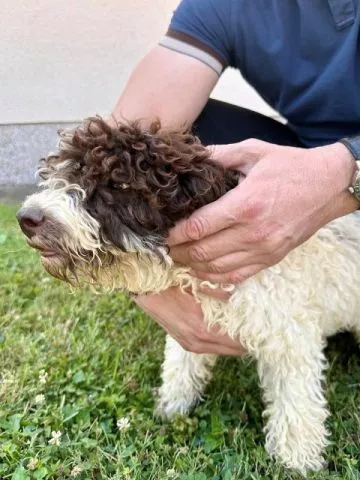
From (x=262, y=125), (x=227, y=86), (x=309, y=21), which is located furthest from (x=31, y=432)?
(x=227, y=86)

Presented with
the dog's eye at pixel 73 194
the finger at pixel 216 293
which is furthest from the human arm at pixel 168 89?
the dog's eye at pixel 73 194

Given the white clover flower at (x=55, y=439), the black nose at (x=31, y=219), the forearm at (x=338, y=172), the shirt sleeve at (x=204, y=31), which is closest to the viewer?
the black nose at (x=31, y=219)

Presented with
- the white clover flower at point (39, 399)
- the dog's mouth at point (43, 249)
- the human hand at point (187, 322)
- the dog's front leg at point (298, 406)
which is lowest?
the white clover flower at point (39, 399)

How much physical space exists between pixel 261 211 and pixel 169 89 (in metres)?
0.97

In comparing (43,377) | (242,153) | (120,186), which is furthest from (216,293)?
(43,377)

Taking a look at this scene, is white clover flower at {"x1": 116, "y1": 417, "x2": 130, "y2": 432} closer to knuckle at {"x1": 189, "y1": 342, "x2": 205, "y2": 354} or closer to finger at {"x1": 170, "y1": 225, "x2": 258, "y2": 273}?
knuckle at {"x1": 189, "y1": 342, "x2": 205, "y2": 354}

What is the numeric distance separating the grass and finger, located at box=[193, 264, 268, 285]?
0.76 m

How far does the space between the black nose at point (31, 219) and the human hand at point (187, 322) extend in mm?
697

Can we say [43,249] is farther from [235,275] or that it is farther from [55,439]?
[55,439]

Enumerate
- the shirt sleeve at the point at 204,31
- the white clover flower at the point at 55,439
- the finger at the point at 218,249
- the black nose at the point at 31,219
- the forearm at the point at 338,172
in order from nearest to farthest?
the black nose at the point at 31,219, the finger at the point at 218,249, the forearm at the point at 338,172, the white clover flower at the point at 55,439, the shirt sleeve at the point at 204,31

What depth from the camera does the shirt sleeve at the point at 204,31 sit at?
2602 mm

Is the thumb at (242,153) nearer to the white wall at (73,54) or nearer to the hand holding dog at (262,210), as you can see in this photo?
the hand holding dog at (262,210)

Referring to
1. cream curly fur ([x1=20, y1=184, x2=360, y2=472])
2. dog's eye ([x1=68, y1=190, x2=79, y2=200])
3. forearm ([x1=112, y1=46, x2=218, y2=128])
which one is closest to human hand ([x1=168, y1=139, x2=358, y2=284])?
cream curly fur ([x1=20, y1=184, x2=360, y2=472])

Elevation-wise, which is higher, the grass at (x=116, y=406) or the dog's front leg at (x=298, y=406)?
the dog's front leg at (x=298, y=406)
